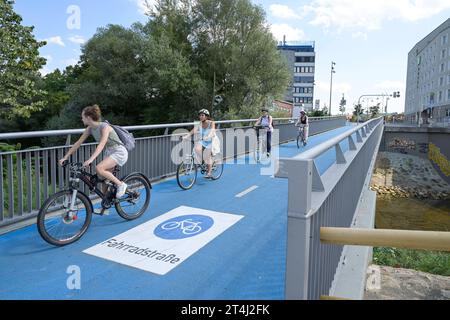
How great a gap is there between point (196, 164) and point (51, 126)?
108 feet

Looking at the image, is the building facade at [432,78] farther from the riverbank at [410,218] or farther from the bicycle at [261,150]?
the bicycle at [261,150]

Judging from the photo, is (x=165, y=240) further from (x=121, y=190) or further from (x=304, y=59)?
(x=304, y=59)

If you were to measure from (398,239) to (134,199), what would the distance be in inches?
174

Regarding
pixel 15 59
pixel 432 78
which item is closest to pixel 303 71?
pixel 432 78

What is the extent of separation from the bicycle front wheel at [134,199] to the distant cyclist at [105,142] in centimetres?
28

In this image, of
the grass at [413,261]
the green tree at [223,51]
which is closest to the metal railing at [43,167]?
the grass at [413,261]

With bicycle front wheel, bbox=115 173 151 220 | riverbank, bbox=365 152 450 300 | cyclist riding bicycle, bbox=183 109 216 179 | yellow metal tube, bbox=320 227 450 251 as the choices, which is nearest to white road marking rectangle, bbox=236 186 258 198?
cyclist riding bicycle, bbox=183 109 216 179

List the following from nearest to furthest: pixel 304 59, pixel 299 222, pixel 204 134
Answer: pixel 299 222 < pixel 204 134 < pixel 304 59

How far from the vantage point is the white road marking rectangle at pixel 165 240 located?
4.38 metres

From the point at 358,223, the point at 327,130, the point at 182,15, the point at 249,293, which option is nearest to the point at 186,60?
the point at 182,15

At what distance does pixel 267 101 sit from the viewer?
31.3 meters

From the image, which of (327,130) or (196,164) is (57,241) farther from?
(327,130)

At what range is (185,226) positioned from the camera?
5578mm

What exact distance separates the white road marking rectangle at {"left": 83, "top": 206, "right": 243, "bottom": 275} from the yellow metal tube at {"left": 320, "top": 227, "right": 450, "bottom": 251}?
2.42m
